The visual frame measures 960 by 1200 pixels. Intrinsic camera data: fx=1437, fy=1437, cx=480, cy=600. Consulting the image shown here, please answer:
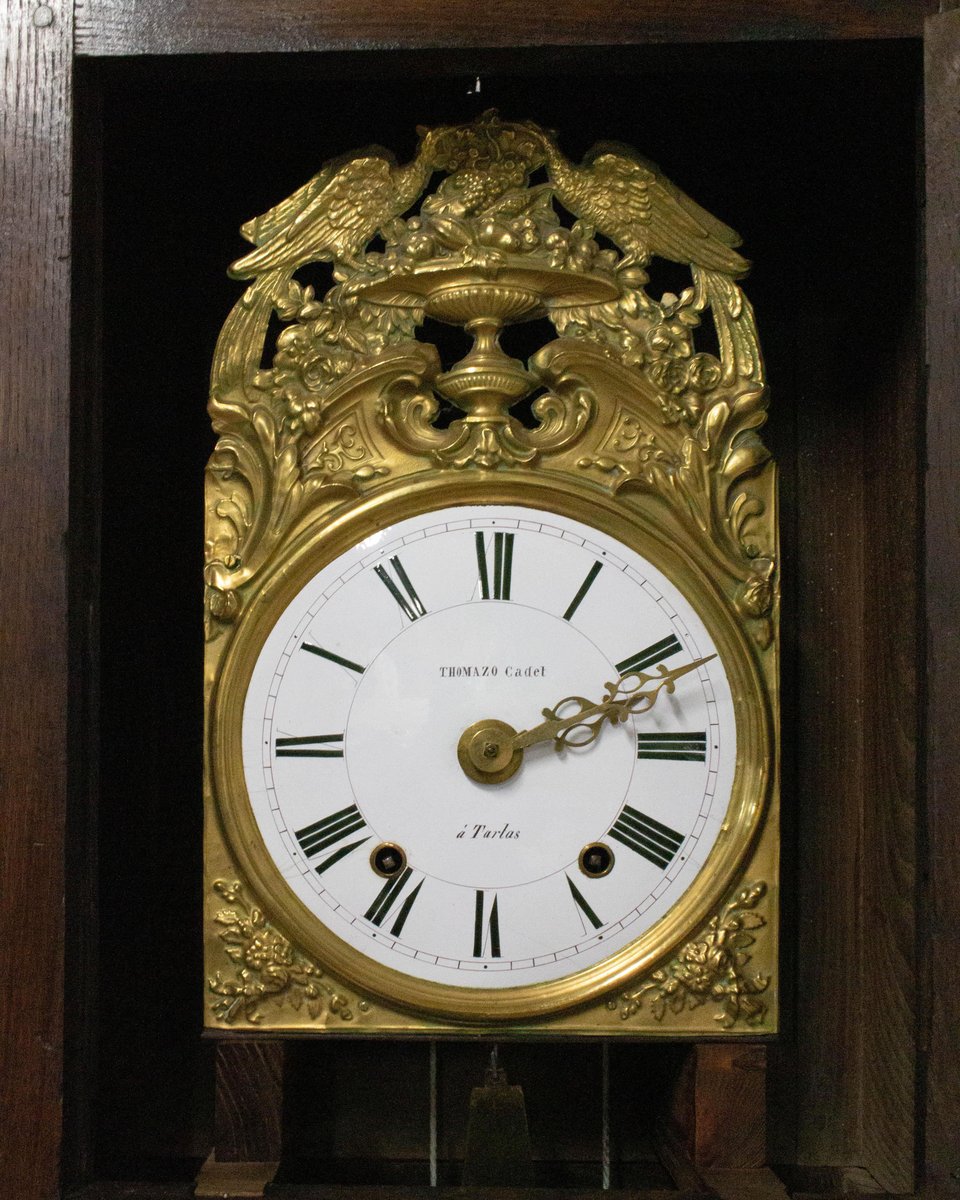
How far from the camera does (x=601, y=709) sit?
120 centimetres

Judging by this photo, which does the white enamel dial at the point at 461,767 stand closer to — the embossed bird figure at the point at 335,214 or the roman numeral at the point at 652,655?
the roman numeral at the point at 652,655

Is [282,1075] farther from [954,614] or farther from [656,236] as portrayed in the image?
[656,236]

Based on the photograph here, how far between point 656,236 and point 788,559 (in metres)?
0.39

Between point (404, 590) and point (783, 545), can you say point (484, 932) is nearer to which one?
point (404, 590)

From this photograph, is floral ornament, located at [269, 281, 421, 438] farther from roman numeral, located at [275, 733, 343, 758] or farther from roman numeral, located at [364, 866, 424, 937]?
roman numeral, located at [364, 866, 424, 937]

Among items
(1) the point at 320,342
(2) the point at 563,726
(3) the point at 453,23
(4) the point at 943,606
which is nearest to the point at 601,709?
(2) the point at 563,726

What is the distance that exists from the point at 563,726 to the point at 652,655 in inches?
3.9

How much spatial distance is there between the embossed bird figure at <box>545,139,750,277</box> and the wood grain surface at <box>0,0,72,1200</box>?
44 centimetres

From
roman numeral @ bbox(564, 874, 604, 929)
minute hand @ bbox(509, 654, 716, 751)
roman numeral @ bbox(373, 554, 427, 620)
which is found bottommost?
roman numeral @ bbox(564, 874, 604, 929)

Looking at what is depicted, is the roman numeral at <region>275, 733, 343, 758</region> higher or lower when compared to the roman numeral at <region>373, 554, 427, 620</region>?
lower

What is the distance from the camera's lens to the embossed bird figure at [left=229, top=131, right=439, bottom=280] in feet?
4.17

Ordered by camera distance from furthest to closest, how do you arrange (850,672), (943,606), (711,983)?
(850,672) < (711,983) < (943,606)

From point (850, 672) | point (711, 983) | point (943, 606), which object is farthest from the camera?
point (850, 672)

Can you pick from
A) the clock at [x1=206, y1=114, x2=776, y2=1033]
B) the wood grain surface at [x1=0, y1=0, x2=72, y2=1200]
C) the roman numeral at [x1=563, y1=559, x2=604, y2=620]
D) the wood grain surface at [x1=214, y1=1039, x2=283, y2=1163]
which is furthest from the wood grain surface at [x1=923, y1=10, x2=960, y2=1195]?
the wood grain surface at [x1=0, y1=0, x2=72, y2=1200]
